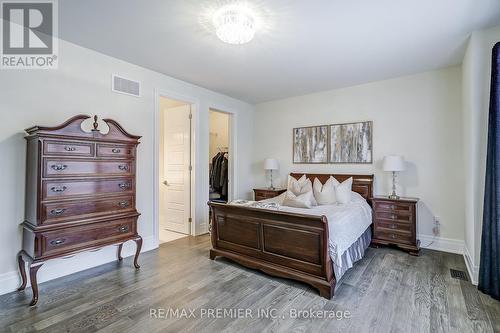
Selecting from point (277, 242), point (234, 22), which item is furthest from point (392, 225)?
point (234, 22)

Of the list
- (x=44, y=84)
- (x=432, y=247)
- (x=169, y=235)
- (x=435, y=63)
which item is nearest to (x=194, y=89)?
(x=44, y=84)

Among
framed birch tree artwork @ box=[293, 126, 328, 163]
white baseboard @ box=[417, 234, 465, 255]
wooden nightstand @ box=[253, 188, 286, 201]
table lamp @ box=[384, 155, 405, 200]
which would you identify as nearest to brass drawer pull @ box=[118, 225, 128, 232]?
wooden nightstand @ box=[253, 188, 286, 201]

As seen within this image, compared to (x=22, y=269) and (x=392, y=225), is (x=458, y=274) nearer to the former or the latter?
(x=392, y=225)

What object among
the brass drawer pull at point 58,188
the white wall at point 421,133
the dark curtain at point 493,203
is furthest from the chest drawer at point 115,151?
the dark curtain at point 493,203

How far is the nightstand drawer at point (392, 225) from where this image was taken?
3423 mm

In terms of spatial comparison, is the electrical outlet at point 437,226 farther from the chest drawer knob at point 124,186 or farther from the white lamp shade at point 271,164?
the chest drawer knob at point 124,186

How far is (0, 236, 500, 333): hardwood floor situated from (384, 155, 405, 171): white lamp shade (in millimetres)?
1242

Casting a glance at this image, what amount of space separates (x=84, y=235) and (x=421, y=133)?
14.9 feet

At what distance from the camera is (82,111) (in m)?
2.92

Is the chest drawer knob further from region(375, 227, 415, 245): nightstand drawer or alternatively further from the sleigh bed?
region(375, 227, 415, 245): nightstand drawer

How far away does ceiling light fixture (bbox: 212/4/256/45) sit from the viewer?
2.17m

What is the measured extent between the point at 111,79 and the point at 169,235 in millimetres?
2655

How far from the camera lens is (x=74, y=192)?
2.48 metres

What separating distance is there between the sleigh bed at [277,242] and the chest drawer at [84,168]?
1.16 metres
